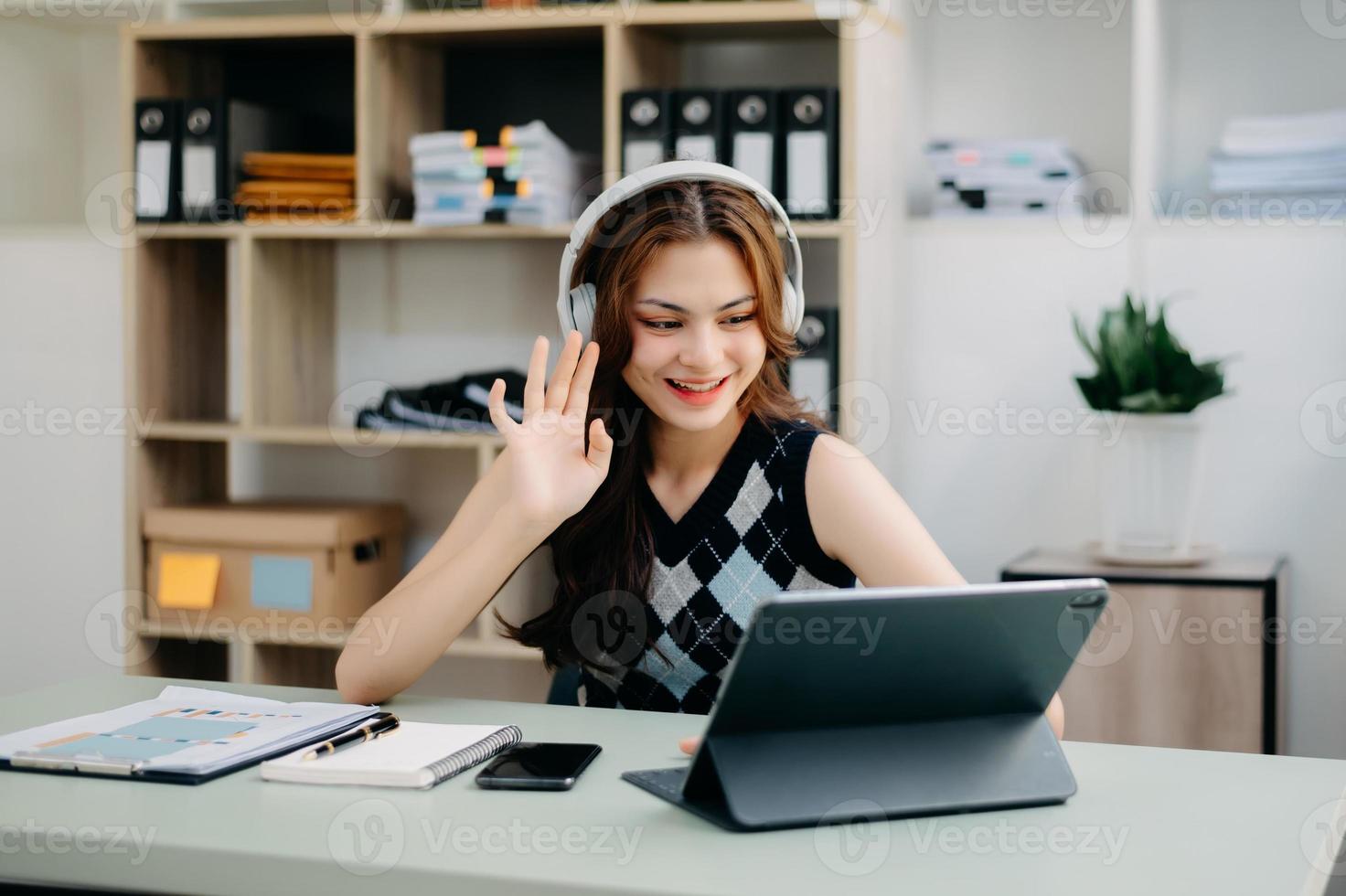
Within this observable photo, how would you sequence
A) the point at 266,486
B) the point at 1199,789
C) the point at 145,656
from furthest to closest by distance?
the point at 266,486
the point at 145,656
the point at 1199,789

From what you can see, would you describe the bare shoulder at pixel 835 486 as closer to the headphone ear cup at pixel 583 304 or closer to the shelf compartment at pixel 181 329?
the headphone ear cup at pixel 583 304

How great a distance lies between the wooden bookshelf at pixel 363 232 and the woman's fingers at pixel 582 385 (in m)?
1.25

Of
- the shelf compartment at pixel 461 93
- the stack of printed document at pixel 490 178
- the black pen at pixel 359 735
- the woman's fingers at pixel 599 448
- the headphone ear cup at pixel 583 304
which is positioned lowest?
the black pen at pixel 359 735

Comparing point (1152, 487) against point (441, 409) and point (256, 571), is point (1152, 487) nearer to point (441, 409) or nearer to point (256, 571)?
point (441, 409)

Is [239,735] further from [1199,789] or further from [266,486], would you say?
[266,486]

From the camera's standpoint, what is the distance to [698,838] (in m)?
0.98

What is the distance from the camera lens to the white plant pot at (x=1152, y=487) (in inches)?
99.9

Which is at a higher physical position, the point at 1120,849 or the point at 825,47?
the point at 825,47

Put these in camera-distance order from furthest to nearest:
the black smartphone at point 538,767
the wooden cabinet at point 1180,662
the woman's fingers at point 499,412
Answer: the wooden cabinet at point 1180,662
the woman's fingers at point 499,412
the black smartphone at point 538,767

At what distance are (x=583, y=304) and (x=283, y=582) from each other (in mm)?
1539

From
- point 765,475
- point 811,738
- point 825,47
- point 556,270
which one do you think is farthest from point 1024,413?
point 811,738

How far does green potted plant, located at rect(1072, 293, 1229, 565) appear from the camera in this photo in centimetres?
252

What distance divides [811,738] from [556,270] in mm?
2240

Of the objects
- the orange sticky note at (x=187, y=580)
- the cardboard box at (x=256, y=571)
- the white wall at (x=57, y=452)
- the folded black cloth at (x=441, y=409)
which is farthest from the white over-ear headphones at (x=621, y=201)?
the white wall at (x=57, y=452)
